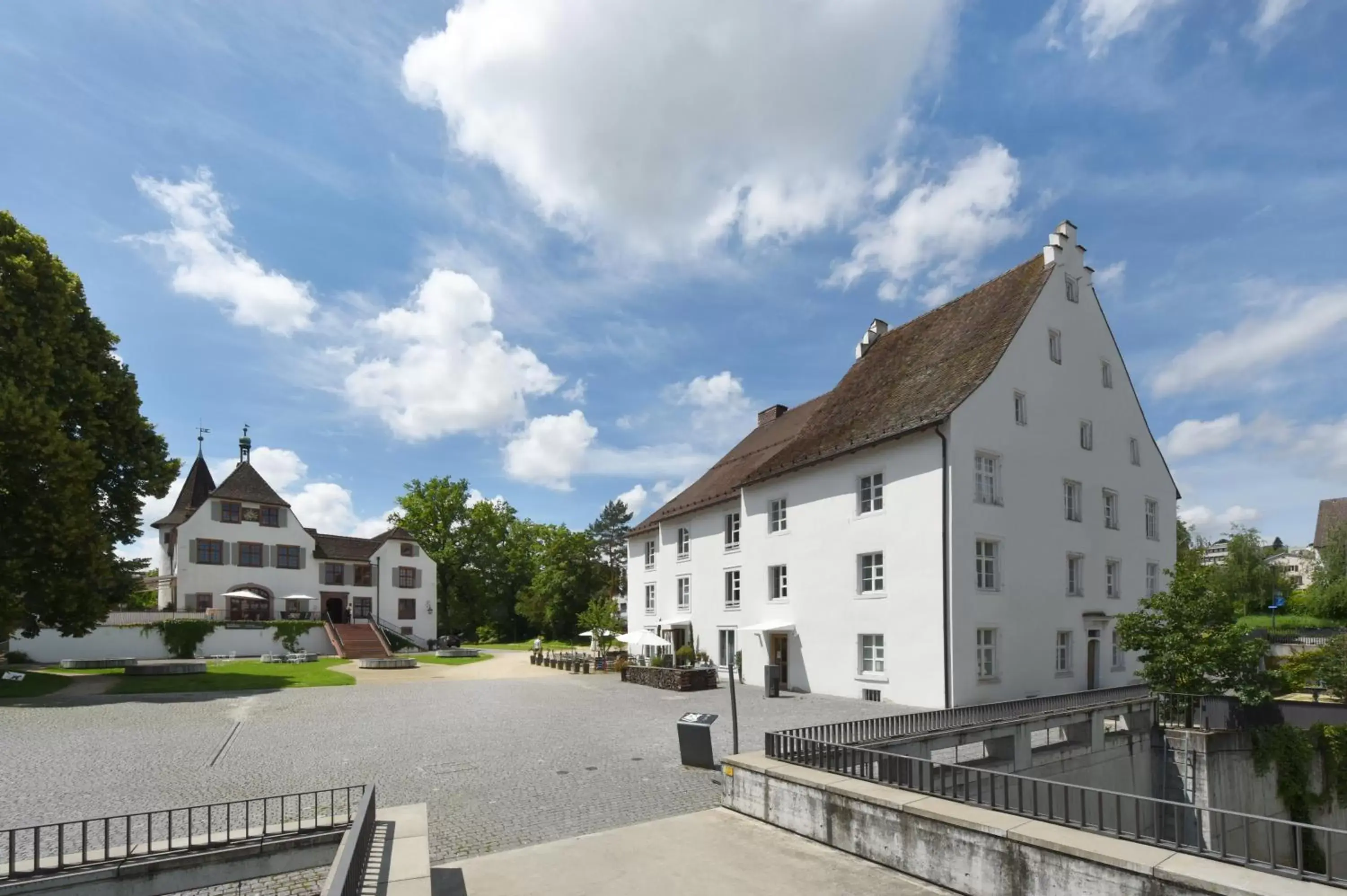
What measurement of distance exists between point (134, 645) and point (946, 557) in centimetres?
3862

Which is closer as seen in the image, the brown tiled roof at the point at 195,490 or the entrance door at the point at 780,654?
the entrance door at the point at 780,654

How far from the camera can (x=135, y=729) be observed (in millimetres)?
18406

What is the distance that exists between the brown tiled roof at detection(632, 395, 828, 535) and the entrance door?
249 inches

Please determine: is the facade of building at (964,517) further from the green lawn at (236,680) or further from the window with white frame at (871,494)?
the green lawn at (236,680)

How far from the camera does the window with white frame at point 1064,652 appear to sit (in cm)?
2502

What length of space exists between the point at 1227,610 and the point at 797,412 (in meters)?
19.6

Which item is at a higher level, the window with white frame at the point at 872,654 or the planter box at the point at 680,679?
the window with white frame at the point at 872,654

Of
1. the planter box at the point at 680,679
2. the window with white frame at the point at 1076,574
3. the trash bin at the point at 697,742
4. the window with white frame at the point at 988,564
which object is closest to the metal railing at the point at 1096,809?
the trash bin at the point at 697,742

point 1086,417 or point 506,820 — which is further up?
point 1086,417

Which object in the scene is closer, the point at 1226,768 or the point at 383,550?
the point at 1226,768

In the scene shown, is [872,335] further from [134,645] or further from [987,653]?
[134,645]

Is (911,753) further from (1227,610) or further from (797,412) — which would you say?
(797,412)

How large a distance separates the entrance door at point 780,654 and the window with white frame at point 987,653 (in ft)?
24.0

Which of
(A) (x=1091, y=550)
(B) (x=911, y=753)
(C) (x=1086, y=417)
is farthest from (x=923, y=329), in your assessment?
(B) (x=911, y=753)
